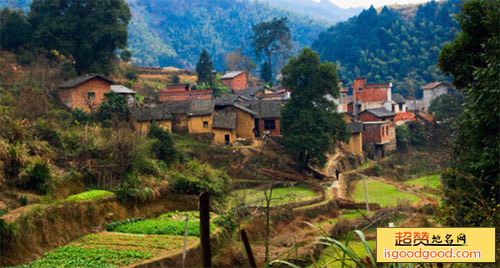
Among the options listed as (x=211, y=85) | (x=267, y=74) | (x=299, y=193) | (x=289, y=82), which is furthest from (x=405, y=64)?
(x=299, y=193)

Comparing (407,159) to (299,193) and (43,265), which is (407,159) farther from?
(43,265)

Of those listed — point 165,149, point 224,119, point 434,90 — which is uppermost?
point 434,90

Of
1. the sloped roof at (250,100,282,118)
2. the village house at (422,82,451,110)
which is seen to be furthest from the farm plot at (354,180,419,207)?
the village house at (422,82,451,110)

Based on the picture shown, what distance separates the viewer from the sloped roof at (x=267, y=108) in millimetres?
30203

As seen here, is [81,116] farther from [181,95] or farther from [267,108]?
[267,108]

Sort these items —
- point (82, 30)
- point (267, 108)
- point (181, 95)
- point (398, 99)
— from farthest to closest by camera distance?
point (398, 99) < point (181, 95) < point (267, 108) < point (82, 30)

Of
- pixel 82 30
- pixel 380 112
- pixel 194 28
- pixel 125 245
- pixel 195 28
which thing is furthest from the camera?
pixel 195 28

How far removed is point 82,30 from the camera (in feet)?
97.9

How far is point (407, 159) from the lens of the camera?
109ft

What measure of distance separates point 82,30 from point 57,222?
72.1 feet

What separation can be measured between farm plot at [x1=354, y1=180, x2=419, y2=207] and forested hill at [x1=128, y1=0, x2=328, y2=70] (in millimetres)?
69474

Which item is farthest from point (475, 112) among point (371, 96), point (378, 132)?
point (371, 96)

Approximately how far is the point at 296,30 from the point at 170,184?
11251 centimetres

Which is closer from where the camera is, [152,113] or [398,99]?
[152,113]
